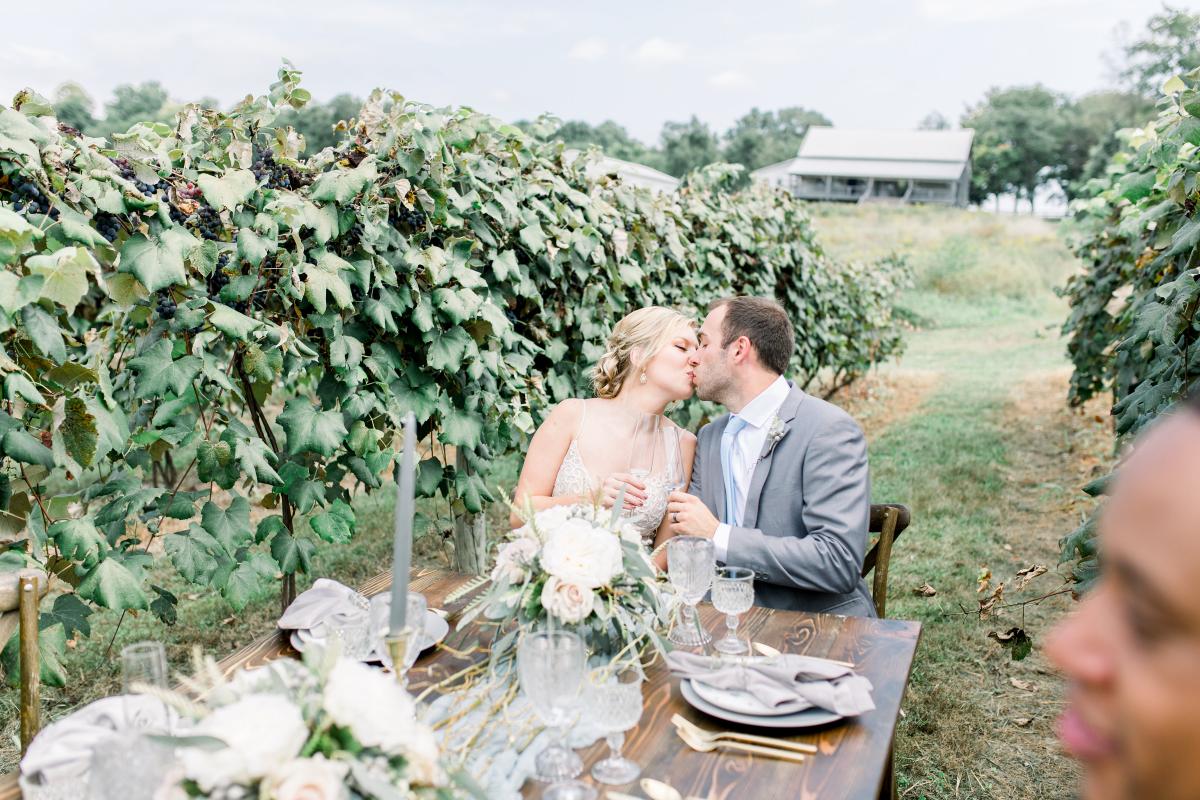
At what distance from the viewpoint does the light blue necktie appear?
10.2 feet

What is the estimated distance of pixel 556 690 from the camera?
4.85ft

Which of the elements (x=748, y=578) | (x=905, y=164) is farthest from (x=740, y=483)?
(x=905, y=164)

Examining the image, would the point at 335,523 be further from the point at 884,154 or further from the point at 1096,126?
the point at 1096,126

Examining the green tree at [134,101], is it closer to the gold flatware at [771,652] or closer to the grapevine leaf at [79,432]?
the grapevine leaf at [79,432]

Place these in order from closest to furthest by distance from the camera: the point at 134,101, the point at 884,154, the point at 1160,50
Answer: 1. the point at 1160,50
2. the point at 134,101
3. the point at 884,154

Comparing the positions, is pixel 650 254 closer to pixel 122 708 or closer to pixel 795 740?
pixel 795 740

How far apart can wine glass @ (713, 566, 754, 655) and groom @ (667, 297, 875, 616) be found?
604 mm

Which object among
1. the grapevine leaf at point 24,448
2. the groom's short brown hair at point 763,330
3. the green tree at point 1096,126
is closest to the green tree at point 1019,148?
the green tree at point 1096,126

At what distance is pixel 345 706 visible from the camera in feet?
3.66

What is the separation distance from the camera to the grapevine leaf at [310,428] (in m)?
2.69

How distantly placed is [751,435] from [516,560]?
4.79ft

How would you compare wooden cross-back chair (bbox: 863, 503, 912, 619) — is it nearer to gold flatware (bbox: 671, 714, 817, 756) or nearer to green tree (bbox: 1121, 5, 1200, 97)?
gold flatware (bbox: 671, 714, 817, 756)

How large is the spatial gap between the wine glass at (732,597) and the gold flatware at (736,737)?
1.25 feet

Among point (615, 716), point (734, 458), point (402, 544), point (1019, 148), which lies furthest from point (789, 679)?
point (1019, 148)
